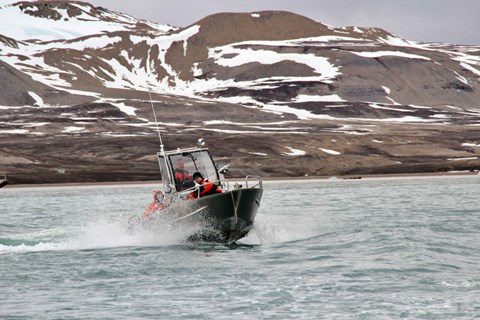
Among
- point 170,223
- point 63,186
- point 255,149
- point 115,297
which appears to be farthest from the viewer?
point 255,149

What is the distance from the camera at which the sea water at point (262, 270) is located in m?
17.0

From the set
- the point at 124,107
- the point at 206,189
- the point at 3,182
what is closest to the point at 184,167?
the point at 206,189

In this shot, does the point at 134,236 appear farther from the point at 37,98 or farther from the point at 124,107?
the point at 37,98

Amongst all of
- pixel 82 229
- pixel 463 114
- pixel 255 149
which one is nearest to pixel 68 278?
→ pixel 82 229

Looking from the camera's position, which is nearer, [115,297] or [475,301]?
[475,301]

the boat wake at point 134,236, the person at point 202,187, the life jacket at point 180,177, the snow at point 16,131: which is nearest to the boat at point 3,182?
the boat wake at point 134,236

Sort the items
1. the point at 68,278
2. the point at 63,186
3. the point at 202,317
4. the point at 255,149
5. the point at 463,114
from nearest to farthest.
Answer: the point at 202,317
the point at 68,278
the point at 63,186
the point at 255,149
the point at 463,114

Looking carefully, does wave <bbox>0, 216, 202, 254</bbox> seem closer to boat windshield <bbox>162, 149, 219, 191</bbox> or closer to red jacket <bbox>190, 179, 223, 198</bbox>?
red jacket <bbox>190, 179, 223, 198</bbox>

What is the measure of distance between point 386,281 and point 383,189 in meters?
45.1

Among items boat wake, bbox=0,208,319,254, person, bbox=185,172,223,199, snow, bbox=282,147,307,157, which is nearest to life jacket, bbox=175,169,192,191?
person, bbox=185,172,223,199

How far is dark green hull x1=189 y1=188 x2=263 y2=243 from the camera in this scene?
25562 millimetres

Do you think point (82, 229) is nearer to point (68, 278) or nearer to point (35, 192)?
point (68, 278)

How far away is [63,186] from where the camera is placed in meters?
79.4

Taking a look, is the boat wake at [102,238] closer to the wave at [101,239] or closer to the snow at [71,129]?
the wave at [101,239]
